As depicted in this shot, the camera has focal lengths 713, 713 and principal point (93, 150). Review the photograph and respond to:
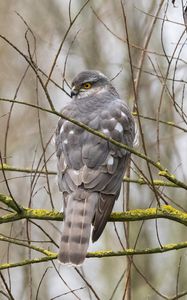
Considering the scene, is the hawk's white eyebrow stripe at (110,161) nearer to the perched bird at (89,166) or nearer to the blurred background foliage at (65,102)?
the perched bird at (89,166)

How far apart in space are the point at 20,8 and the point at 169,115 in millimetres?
3436

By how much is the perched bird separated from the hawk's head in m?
0.14

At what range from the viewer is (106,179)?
18.5 ft

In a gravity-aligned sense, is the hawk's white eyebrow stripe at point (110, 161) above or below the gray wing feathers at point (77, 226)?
above

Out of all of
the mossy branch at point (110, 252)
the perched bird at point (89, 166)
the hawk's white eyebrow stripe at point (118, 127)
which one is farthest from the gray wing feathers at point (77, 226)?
the hawk's white eyebrow stripe at point (118, 127)

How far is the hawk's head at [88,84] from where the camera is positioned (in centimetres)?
675

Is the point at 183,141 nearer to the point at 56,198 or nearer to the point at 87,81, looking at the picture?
the point at 56,198

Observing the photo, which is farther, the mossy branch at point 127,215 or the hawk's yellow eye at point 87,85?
the hawk's yellow eye at point 87,85

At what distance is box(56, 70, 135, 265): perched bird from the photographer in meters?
5.20

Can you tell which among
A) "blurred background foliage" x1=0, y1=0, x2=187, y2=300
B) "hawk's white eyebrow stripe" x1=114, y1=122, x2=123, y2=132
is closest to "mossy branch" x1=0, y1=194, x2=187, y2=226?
"hawk's white eyebrow stripe" x1=114, y1=122, x2=123, y2=132

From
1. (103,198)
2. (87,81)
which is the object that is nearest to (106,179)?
(103,198)

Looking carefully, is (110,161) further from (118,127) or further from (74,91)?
(74,91)

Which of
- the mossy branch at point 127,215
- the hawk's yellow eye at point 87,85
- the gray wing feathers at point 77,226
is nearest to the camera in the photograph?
the mossy branch at point 127,215

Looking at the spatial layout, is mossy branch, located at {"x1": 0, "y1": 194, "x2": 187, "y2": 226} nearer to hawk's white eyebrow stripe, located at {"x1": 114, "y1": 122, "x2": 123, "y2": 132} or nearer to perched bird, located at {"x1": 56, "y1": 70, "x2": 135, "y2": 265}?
perched bird, located at {"x1": 56, "y1": 70, "x2": 135, "y2": 265}
